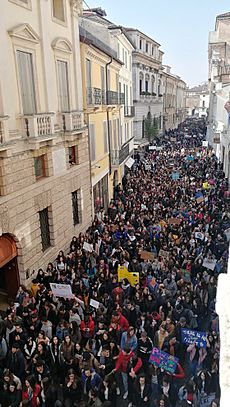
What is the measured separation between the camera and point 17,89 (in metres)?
12.4

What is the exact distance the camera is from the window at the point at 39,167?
1430 cm

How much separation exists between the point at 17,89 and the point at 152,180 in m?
15.8

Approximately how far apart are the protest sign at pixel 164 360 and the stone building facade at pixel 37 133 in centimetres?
591

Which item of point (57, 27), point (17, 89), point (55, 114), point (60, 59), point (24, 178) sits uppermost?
point (57, 27)

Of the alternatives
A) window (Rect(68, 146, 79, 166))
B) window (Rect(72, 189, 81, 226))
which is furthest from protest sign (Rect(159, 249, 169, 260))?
window (Rect(68, 146, 79, 166))

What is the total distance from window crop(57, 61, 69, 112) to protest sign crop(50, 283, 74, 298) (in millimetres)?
8056

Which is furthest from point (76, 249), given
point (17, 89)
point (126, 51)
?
point (126, 51)

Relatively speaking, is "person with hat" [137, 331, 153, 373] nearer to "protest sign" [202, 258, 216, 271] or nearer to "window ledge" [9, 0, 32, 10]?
"protest sign" [202, 258, 216, 271]

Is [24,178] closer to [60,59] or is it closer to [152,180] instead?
[60,59]

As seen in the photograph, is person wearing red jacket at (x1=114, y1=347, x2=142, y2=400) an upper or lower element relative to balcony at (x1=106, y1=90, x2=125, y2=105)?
lower

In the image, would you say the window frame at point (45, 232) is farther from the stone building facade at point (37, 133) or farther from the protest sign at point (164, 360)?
the protest sign at point (164, 360)

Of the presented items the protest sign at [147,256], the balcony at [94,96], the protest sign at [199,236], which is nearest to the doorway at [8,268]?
the protest sign at [147,256]

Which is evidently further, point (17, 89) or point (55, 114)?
point (55, 114)

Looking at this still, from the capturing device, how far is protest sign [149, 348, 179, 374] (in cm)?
817
